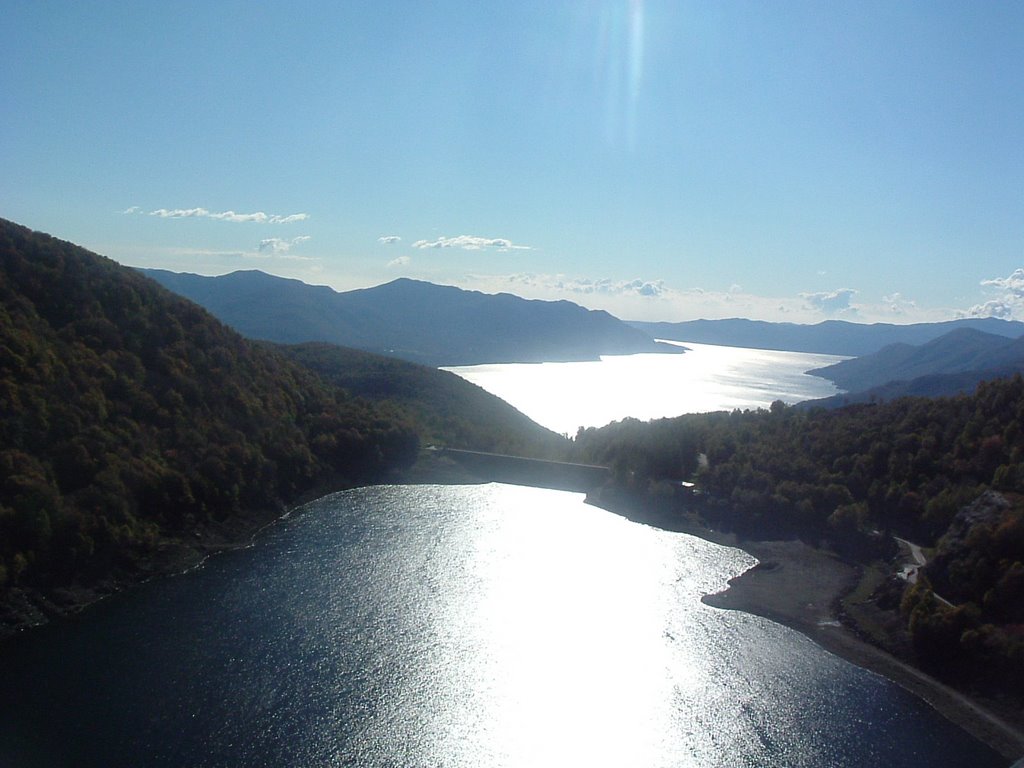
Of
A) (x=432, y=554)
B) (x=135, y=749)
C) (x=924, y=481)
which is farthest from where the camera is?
(x=924, y=481)

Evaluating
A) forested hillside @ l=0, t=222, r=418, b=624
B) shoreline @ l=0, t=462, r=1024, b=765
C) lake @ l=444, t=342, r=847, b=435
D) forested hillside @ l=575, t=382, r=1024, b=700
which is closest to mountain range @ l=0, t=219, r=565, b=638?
forested hillside @ l=0, t=222, r=418, b=624

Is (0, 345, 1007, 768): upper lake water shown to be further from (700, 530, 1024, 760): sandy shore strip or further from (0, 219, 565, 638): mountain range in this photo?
(0, 219, 565, 638): mountain range

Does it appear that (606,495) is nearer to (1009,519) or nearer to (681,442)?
(681,442)

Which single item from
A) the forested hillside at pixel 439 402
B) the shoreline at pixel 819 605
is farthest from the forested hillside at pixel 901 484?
the forested hillside at pixel 439 402

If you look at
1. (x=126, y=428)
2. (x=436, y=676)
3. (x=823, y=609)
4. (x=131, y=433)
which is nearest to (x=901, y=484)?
(x=823, y=609)

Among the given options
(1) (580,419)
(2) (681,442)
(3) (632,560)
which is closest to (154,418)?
(3) (632,560)

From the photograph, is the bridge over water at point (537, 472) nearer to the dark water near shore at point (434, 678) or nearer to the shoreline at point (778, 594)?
the shoreline at point (778, 594)
